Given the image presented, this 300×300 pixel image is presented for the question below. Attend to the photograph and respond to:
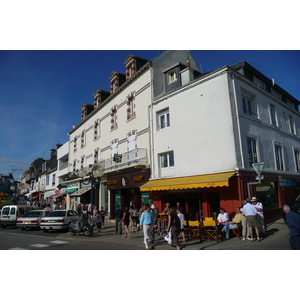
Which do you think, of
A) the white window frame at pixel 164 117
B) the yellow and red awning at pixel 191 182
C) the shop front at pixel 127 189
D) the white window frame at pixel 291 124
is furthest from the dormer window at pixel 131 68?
the white window frame at pixel 291 124

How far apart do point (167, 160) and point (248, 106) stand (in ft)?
19.5

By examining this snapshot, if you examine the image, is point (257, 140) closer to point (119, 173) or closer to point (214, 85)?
point (214, 85)

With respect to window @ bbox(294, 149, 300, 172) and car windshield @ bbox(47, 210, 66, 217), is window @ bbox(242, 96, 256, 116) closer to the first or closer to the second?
window @ bbox(294, 149, 300, 172)

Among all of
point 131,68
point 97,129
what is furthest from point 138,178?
point 97,129

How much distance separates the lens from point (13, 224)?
19.0 m

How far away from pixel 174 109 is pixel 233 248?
31.4ft

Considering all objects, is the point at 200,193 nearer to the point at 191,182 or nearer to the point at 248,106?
the point at 191,182

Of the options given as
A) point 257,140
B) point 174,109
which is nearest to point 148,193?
point 174,109

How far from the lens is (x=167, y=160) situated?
16125 mm

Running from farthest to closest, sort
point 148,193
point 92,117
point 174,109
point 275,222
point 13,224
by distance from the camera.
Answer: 1. point 92,117
2. point 13,224
3. point 148,193
4. point 174,109
5. point 275,222

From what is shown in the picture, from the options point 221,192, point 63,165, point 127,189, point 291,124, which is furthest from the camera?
point 63,165

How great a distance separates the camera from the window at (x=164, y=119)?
16.6m

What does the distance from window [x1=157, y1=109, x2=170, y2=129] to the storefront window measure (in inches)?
269

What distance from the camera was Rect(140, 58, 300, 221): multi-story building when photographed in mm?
12625
